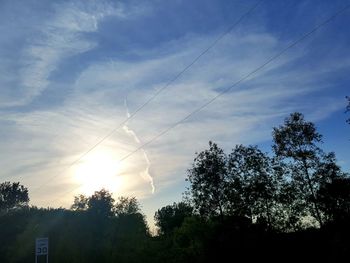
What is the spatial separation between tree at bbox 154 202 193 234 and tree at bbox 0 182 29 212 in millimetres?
42376

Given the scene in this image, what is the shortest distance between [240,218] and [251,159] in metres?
14.9

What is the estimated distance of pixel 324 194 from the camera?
4372cm

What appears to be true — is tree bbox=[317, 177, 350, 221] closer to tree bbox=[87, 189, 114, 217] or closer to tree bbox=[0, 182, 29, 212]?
tree bbox=[87, 189, 114, 217]

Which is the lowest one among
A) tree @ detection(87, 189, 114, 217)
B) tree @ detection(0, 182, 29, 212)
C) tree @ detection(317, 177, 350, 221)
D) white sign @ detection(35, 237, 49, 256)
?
white sign @ detection(35, 237, 49, 256)

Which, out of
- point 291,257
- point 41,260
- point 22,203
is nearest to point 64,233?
point 41,260

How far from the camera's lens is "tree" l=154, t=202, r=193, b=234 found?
103637 mm

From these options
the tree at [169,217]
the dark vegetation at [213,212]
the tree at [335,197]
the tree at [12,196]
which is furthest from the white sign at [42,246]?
the tree at [12,196]

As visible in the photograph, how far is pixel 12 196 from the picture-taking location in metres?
122

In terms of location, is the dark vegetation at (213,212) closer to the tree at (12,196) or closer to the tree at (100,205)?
the tree at (100,205)

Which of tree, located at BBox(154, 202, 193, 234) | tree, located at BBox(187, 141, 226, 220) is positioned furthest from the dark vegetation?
tree, located at BBox(154, 202, 193, 234)

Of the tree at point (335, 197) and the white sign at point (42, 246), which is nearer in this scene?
the white sign at point (42, 246)

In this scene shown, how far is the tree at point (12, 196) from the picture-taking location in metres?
119

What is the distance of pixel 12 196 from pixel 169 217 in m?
50.8

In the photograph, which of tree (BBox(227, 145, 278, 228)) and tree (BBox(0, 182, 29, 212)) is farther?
tree (BBox(0, 182, 29, 212))
